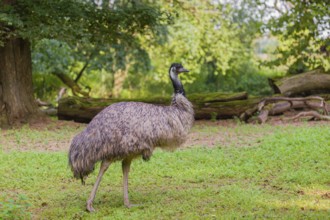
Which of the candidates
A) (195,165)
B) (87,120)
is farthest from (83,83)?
(195,165)

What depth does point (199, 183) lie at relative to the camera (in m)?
9.41

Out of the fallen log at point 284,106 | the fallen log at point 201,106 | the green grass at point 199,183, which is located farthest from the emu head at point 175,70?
the fallen log at point 201,106

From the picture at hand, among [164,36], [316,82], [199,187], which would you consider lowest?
[199,187]

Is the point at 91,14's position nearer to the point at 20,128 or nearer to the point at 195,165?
the point at 20,128

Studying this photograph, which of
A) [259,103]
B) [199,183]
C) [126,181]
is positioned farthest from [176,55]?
[126,181]

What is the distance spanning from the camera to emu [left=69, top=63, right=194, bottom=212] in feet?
24.3

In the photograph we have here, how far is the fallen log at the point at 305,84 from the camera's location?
59.9ft

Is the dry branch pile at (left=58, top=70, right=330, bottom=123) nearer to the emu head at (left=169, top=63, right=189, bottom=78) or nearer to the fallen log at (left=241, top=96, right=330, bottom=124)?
the fallen log at (left=241, top=96, right=330, bottom=124)

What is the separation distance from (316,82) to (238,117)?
10.3 feet

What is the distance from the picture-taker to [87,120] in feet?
57.6

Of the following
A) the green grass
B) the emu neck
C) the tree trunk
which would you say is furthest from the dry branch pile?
the emu neck

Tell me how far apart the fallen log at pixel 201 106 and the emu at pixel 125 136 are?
9.40 meters

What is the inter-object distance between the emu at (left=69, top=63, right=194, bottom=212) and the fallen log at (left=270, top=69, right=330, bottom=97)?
1101 centimetres

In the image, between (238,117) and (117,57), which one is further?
(117,57)
